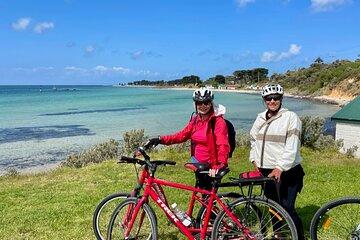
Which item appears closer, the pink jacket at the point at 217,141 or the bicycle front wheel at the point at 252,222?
the bicycle front wheel at the point at 252,222

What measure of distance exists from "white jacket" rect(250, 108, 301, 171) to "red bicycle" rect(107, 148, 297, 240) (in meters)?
0.46

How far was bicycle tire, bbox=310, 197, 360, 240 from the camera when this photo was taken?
16.7ft

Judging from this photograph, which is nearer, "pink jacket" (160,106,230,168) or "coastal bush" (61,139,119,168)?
"pink jacket" (160,106,230,168)

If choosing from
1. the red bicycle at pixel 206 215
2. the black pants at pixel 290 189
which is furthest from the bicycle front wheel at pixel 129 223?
the black pants at pixel 290 189

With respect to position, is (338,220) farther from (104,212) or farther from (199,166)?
(104,212)

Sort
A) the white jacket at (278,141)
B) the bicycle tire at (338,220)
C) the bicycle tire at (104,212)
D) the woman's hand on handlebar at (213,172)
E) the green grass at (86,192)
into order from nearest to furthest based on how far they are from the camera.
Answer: the bicycle tire at (338,220) → the white jacket at (278,141) → the woman's hand on handlebar at (213,172) → the bicycle tire at (104,212) → the green grass at (86,192)

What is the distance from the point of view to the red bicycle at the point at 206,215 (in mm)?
5281

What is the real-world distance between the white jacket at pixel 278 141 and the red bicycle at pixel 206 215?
1.49ft

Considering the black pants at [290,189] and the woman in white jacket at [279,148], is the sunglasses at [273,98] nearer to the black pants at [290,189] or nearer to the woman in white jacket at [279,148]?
the woman in white jacket at [279,148]

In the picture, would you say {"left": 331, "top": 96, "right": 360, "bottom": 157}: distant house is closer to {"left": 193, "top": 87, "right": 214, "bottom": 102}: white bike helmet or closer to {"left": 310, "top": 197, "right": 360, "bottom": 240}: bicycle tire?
{"left": 310, "top": 197, "right": 360, "bottom": 240}: bicycle tire

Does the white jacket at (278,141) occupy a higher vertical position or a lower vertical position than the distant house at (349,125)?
higher

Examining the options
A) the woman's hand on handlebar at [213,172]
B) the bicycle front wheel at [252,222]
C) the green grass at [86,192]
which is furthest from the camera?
the green grass at [86,192]

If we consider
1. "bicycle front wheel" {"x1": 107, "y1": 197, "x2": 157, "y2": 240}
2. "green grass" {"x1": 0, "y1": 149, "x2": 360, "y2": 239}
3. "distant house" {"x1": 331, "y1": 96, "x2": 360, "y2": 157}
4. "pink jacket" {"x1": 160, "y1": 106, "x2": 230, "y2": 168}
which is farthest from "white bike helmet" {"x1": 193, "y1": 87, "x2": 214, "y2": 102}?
"distant house" {"x1": 331, "y1": 96, "x2": 360, "y2": 157}

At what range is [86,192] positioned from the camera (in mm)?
10438
